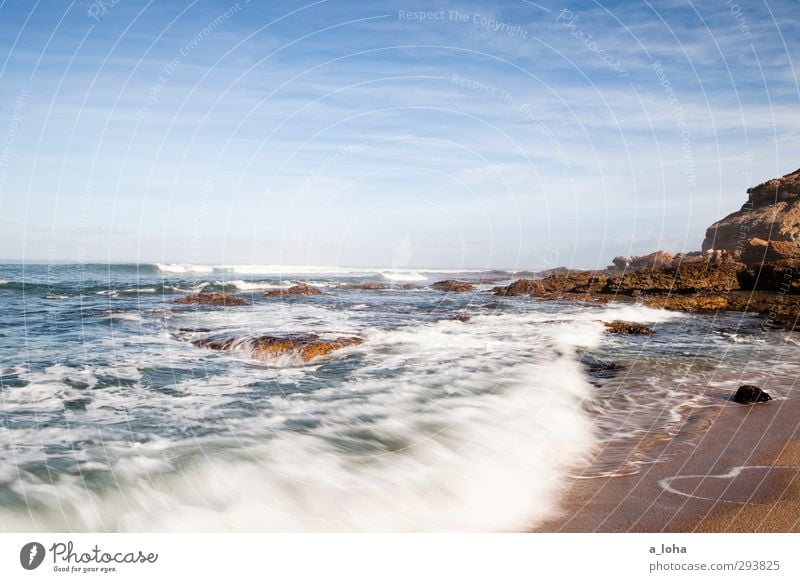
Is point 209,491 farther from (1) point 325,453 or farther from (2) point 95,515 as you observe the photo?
(1) point 325,453

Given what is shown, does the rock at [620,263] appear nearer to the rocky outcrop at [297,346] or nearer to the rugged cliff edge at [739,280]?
the rugged cliff edge at [739,280]

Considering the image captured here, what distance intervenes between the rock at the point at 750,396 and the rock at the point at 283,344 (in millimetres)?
8750

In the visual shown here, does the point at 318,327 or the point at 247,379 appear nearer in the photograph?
the point at 247,379

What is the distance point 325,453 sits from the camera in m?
7.29

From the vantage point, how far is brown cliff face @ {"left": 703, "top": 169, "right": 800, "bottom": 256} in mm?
40000

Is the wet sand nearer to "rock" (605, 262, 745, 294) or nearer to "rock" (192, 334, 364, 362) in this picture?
"rock" (192, 334, 364, 362)

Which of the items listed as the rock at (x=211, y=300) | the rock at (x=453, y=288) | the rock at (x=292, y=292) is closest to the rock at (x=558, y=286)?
the rock at (x=453, y=288)

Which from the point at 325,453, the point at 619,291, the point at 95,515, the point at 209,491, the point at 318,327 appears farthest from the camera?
the point at 619,291

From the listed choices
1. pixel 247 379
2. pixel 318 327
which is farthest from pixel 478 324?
pixel 247 379

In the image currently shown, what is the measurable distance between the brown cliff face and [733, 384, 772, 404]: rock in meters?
34.8

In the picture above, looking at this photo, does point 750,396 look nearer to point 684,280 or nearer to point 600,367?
point 600,367

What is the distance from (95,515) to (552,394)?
7.48 meters

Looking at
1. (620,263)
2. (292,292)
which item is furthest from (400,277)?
(292,292)

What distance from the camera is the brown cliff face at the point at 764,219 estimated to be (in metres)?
40.0
